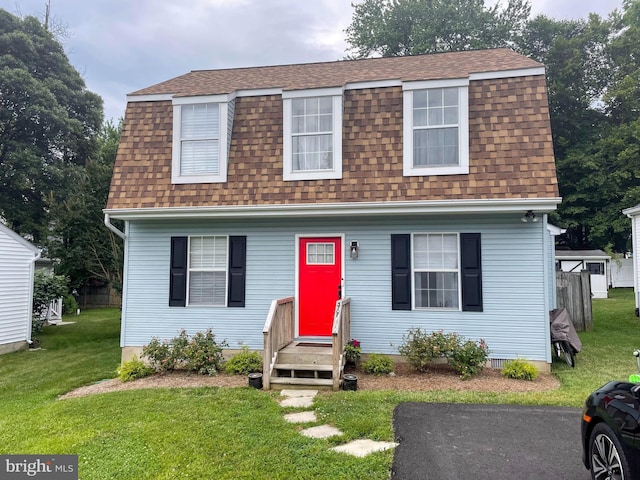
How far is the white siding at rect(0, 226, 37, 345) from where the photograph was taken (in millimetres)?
10016

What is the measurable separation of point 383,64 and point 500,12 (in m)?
21.5

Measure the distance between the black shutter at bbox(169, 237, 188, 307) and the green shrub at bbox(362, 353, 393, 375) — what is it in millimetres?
3578

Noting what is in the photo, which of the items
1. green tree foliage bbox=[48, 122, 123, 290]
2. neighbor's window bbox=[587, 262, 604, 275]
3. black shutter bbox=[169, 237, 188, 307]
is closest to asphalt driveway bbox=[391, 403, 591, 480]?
black shutter bbox=[169, 237, 188, 307]

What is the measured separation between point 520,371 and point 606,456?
146 inches

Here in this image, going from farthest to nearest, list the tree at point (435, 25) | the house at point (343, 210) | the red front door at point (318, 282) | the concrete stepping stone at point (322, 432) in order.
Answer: the tree at point (435, 25)
the red front door at point (318, 282)
the house at point (343, 210)
the concrete stepping stone at point (322, 432)

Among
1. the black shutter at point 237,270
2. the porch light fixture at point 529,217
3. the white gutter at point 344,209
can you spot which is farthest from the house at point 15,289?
the porch light fixture at point 529,217

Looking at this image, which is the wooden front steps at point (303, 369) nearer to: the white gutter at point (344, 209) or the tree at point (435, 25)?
the white gutter at point (344, 209)

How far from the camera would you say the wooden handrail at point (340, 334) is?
Answer: 5.71 meters

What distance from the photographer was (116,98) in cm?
2647

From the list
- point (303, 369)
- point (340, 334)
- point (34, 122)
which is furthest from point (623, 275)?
point (34, 122)

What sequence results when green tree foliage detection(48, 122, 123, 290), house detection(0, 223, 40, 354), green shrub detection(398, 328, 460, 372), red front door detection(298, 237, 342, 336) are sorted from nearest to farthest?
green shrub detection(398, 328, 460, 372) → red front door detection(298, 237, 342, 336) → house detection(0, 223, 40, 354) → green tree foliage detection(48, 122, 123, 290)

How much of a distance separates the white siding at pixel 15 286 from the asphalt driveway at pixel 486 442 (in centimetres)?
1024

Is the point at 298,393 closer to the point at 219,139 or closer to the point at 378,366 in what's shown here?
the point at 378,366

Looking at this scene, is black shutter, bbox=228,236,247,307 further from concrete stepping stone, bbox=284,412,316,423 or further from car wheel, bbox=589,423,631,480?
car wheel, bbox=589,423,631,480
